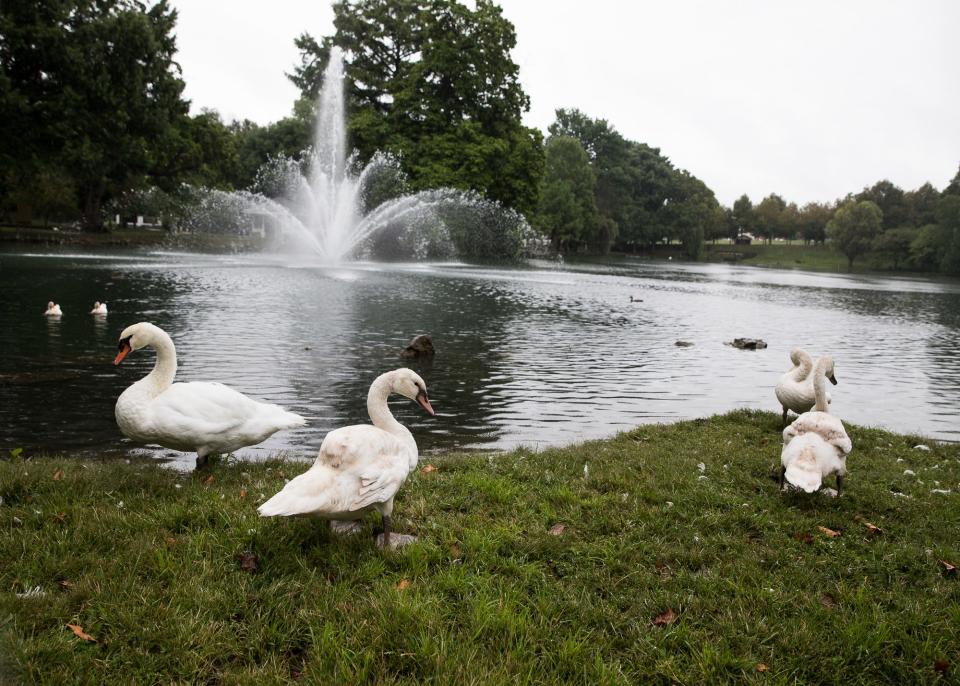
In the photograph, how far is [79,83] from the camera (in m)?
45.8

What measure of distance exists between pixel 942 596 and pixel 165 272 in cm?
4341

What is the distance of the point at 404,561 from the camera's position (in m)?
5.46

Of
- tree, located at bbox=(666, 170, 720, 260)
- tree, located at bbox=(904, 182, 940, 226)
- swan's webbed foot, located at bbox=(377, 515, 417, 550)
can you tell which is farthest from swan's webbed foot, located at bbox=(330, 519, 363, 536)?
tree, located at bbox=(904, 182, 940, 226)

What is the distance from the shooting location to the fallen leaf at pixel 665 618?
4762 millimetres

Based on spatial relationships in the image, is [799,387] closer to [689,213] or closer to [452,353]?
[452,353]

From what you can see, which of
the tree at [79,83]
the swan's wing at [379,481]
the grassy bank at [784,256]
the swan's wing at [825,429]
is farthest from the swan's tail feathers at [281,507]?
the grassy bank at [784,256]

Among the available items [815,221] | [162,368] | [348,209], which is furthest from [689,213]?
[162,368]

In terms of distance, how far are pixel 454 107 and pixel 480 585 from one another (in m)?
69.9

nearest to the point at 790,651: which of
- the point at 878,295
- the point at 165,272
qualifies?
the point at 165,272

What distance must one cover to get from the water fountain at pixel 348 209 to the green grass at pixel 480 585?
→ 50.4 meters

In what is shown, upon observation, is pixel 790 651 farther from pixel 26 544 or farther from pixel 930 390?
pixel 930 390

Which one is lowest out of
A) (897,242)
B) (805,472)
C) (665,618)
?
(665,618)

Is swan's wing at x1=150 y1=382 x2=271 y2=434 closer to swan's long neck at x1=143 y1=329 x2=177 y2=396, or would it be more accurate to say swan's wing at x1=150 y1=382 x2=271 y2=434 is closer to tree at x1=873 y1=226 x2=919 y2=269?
swan's long neck at x1=143 y1=329 x2=177 y2=396

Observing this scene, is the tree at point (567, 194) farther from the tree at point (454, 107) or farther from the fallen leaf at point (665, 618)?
the fallen leaf at point (665, 618)
